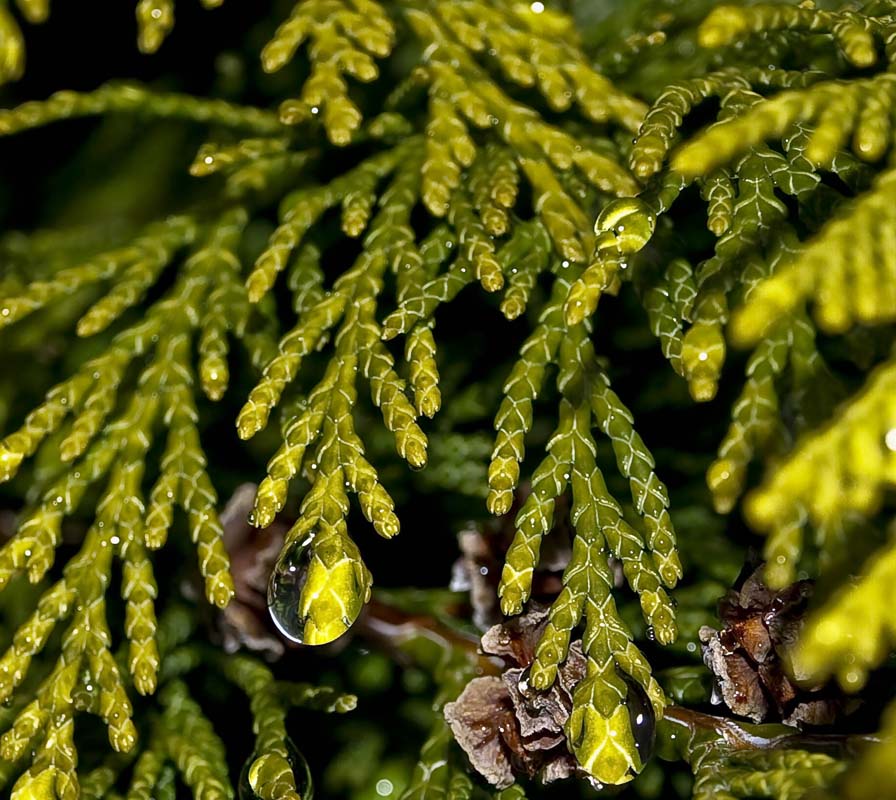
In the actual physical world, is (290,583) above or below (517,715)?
above

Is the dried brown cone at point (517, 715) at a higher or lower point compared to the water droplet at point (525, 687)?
lower

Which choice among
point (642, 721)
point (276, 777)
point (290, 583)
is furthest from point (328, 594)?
point (642, 721)

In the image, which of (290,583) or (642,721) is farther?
(290,583)

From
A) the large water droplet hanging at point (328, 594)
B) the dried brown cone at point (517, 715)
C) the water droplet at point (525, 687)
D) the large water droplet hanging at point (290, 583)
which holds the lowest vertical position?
the dried brown cone at point (517, 715)

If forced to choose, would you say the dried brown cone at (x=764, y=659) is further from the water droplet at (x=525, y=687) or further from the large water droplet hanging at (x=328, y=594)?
the large water droplet hanging at (x=328, y=594)

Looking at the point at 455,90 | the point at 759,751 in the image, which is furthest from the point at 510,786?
the point at 455,90

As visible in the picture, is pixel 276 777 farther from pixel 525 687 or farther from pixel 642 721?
pixel 642 721

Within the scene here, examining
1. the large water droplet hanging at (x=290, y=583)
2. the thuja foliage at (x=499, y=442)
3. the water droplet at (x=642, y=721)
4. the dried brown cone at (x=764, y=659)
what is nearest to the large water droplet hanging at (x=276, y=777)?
the thuja foliage at (x=499, y=442)

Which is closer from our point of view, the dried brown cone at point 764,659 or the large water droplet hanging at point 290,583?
the dried brown cone at point 764,659
